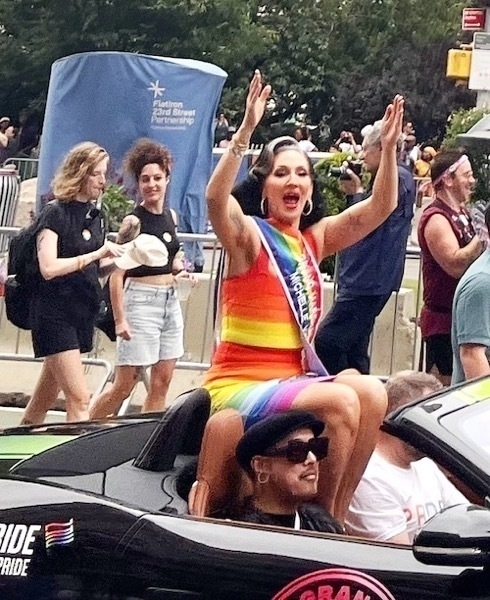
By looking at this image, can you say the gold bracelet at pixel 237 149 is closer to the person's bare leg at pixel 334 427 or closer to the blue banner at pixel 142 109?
the person's bare leg at pixel 334 427

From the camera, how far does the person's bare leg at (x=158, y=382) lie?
6.80m

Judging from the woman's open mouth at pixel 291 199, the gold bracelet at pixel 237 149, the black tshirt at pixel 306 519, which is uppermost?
the gold bracelet at pixel 237 149

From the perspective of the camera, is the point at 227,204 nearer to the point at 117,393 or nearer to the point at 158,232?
the point at 158,232

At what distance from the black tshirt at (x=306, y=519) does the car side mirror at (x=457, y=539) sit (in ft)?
2.00

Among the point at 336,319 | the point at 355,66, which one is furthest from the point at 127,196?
the point at 355,66

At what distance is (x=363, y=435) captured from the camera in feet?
11.3

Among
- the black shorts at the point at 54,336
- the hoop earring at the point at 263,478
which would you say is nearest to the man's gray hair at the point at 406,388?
the hoop earring at the point at 263,478

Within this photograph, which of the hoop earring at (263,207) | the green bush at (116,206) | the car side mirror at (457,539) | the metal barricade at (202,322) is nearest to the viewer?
the car side mirror at (457,539)

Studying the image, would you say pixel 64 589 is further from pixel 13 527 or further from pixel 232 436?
pixel 232 436

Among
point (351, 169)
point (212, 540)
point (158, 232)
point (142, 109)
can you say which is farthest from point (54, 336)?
point (142, 109)

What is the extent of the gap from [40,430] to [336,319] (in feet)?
10.9

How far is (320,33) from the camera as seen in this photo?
4144cm

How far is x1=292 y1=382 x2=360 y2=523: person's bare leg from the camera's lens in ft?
11.1

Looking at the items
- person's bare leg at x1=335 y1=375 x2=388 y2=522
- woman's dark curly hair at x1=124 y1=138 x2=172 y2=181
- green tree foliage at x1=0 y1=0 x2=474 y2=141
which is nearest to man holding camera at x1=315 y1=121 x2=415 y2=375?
woman's dark curly hair at x1=124 y1=138 x2=172 y2=181
